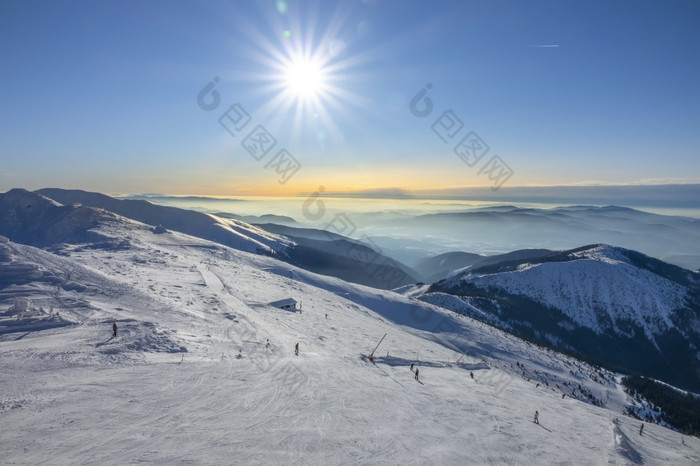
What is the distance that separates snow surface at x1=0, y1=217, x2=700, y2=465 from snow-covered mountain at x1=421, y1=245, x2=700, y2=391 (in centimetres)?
6792

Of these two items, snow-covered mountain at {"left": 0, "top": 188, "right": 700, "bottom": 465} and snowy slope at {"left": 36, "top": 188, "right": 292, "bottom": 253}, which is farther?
snowy slope at {"left": 36, "top": 188, "right": 292, "bottom": 253}

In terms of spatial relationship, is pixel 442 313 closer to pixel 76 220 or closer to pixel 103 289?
pixel 103 289

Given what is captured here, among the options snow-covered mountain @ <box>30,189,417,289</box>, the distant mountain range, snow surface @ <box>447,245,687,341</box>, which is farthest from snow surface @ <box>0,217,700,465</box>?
snow-covered mountain @ <box>30,189,417,289</box>

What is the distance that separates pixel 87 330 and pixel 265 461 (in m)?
14.6

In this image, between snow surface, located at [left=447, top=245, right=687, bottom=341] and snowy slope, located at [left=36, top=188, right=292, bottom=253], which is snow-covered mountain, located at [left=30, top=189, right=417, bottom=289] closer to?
snowy slope, located at [left=36, top=188, right=292, bottom=253]

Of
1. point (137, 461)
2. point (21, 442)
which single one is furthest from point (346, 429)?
point (21, 442)

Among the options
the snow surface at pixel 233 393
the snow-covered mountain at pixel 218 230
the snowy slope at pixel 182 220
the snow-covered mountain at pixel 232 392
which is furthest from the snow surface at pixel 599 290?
the snow-covered mountain at pixel 232 392

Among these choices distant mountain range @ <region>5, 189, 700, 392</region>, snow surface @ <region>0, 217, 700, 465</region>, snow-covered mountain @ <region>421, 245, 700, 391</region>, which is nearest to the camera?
snow surface @ <region>0, 217, 700, 465</region>

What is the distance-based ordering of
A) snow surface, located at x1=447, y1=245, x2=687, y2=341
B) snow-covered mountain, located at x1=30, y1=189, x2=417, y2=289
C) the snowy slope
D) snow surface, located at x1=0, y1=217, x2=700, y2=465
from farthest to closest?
snow-covered mountain, located at x1=30, y1=189, x2=417, y2=289
the snowy slope
snow surface, located at x1=447, y1=245, x2=687, y2=341
snow surface, located at x1=0, y1=217, x2=700, y2=465

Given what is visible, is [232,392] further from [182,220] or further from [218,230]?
[182,220]

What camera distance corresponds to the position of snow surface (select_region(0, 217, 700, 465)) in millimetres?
10617

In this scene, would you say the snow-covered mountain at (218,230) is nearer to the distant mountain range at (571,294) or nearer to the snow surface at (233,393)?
the distant mountain range at (571,294)

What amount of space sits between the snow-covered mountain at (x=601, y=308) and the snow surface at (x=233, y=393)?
6792 centimetres

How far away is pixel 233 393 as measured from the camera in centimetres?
1410
